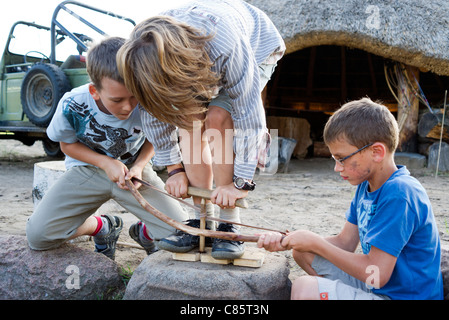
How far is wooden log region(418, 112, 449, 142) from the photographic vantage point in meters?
5.62

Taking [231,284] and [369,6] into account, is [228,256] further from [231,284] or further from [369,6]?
[369,6]

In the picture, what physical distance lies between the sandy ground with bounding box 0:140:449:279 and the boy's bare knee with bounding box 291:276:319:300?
48cm

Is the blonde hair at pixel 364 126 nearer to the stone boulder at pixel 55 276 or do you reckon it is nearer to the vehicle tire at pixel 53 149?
the stone boulder at pixel 55 276

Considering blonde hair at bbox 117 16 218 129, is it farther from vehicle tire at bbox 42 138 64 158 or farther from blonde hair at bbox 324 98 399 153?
vehicle tire at bbox 42 138 64 158

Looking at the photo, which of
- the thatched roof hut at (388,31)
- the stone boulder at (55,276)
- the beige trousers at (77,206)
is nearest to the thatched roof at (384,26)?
the thatched roof hut at (388,31)

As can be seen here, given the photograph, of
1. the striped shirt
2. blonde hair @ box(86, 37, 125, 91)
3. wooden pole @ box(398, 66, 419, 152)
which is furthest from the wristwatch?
wooden pole @ box(398, 66, 419, 152)

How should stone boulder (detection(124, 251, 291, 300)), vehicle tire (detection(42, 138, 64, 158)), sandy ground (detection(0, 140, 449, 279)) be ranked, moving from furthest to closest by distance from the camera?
vehicle tire (detection(42, 138, 64, 158)) < sandy ground (detection(0, 140, 449, 279)) < stone boulder (detection(124, 251, 291, 300))

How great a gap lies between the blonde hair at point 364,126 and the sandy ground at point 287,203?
2.32 feet

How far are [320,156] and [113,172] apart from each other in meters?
5.95

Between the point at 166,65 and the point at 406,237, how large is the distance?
95 cm

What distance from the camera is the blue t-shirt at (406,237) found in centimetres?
129

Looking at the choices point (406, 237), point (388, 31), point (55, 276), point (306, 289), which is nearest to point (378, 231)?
point (406, 237)

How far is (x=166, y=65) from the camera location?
4.44 ft

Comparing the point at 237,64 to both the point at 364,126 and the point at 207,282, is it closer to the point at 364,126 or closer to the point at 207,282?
the point at 364,126
